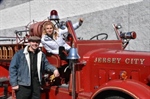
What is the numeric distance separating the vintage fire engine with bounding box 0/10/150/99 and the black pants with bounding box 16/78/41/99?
48 centimetres

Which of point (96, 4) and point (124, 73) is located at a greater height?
point (96, 4)

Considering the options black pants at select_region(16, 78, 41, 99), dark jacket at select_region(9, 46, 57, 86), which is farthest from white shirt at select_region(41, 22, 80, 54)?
black pants at select_region(16, 78, 41, 99)

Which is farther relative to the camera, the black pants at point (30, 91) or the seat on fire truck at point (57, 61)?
the seat on fire truck at point (57, 61)

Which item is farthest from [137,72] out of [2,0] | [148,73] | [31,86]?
[2,0]

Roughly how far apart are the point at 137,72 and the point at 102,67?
61 cm

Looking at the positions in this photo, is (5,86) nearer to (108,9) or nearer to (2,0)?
(108,9)

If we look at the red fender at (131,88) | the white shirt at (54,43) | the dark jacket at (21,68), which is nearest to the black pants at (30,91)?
the dark jacket at (21,68)

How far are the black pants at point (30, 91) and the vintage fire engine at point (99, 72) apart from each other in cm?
48

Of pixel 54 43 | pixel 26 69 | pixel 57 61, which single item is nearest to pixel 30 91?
pixel 26 69

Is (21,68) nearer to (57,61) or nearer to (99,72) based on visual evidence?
(57,61)

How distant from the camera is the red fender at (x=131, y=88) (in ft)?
10.9

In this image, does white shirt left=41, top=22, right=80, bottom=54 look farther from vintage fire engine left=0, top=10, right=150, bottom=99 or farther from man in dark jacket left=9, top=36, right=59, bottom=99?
man in dark jacket left=9, top=36, right=59, bottom=99

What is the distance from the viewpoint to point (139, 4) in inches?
337

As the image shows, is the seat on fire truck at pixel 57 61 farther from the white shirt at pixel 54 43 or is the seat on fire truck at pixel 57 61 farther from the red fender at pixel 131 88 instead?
the red fender at pixel 131 88
